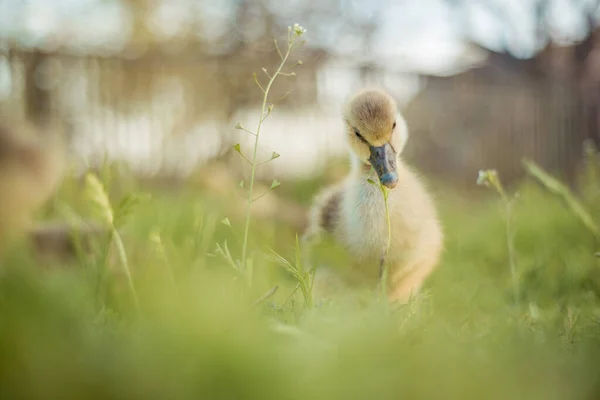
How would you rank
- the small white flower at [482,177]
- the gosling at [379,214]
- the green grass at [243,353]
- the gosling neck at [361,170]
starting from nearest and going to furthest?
the green grass at [243,353]
the small white flower at [482,177]
the gosling at [379,214]
the gosling neck at [361,170]

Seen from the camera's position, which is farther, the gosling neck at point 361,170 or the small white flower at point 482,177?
the gosling neck at point 361,170

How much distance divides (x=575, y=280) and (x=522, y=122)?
32.7 ft

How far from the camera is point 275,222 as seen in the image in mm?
4316

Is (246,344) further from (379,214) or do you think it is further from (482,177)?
(379,214)

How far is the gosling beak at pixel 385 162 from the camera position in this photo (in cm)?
181

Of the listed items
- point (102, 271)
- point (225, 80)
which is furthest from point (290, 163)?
point (102, 271)

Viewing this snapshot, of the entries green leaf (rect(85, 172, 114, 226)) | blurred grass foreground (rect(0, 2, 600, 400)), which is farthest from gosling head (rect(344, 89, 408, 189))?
green leaf (rect(85, 172, 114, 226))

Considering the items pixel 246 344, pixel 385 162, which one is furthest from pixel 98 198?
pixel 385 162

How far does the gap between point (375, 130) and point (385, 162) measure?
Result: 176mm

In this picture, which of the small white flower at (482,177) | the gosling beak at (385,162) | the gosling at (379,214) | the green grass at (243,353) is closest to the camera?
the green grass at (243,353)

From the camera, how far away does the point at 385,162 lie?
6.35 ft

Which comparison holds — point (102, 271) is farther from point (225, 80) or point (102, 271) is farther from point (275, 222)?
point (225, 80)

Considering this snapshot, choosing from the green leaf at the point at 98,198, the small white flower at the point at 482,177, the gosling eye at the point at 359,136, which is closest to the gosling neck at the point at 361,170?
the gosling eye at the point at 359,136

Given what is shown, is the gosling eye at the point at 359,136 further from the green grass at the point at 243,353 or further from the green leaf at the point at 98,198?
the green leaf at the point at 98,198
